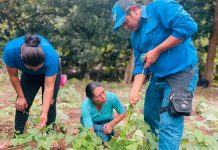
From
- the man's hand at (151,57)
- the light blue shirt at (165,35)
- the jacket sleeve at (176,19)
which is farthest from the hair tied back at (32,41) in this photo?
the jacket sleeve at (176,19)

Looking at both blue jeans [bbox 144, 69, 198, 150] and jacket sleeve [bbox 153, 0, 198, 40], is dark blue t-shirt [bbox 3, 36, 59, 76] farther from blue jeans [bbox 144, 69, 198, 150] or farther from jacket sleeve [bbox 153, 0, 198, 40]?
jacket sleeve [bbox 153, 0, 198, 40]

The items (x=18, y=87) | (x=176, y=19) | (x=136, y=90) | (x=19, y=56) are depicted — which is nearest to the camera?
(x=176, y=19)

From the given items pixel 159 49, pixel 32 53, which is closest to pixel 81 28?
pixel 32 53

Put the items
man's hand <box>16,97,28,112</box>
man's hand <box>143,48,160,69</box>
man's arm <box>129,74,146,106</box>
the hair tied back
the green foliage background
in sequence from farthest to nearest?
1. the green foliage background
2. man's hand <box>16,97,28,112</box>
3. the hair tied back
4. man's arm <box>129,74,146,106</box>
5. man's hand <box>143,48,160,69</box>

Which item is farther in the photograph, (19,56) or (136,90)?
(19,56)

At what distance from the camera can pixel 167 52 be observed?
115 inches

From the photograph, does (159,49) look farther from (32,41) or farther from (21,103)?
(21,103)

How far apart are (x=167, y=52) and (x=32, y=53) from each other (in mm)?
1094

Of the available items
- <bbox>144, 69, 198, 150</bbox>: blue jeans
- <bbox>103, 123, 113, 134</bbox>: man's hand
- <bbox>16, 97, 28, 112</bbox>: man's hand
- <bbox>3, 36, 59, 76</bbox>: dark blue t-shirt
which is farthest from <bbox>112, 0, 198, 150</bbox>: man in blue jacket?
<bbox>16, 97, 28, 112</bbox>: man's hand

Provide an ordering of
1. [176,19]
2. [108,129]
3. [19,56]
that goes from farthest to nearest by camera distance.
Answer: [108,129] → [19,56] → [176,19]

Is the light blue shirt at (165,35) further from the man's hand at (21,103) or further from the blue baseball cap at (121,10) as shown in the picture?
the man's hand at (21,103)

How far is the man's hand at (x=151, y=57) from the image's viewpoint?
2852 millimetres

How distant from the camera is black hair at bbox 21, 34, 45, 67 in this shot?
3206mm

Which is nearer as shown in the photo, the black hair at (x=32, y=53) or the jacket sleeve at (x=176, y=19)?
the jacket sleeve at (x=176, y=19)
